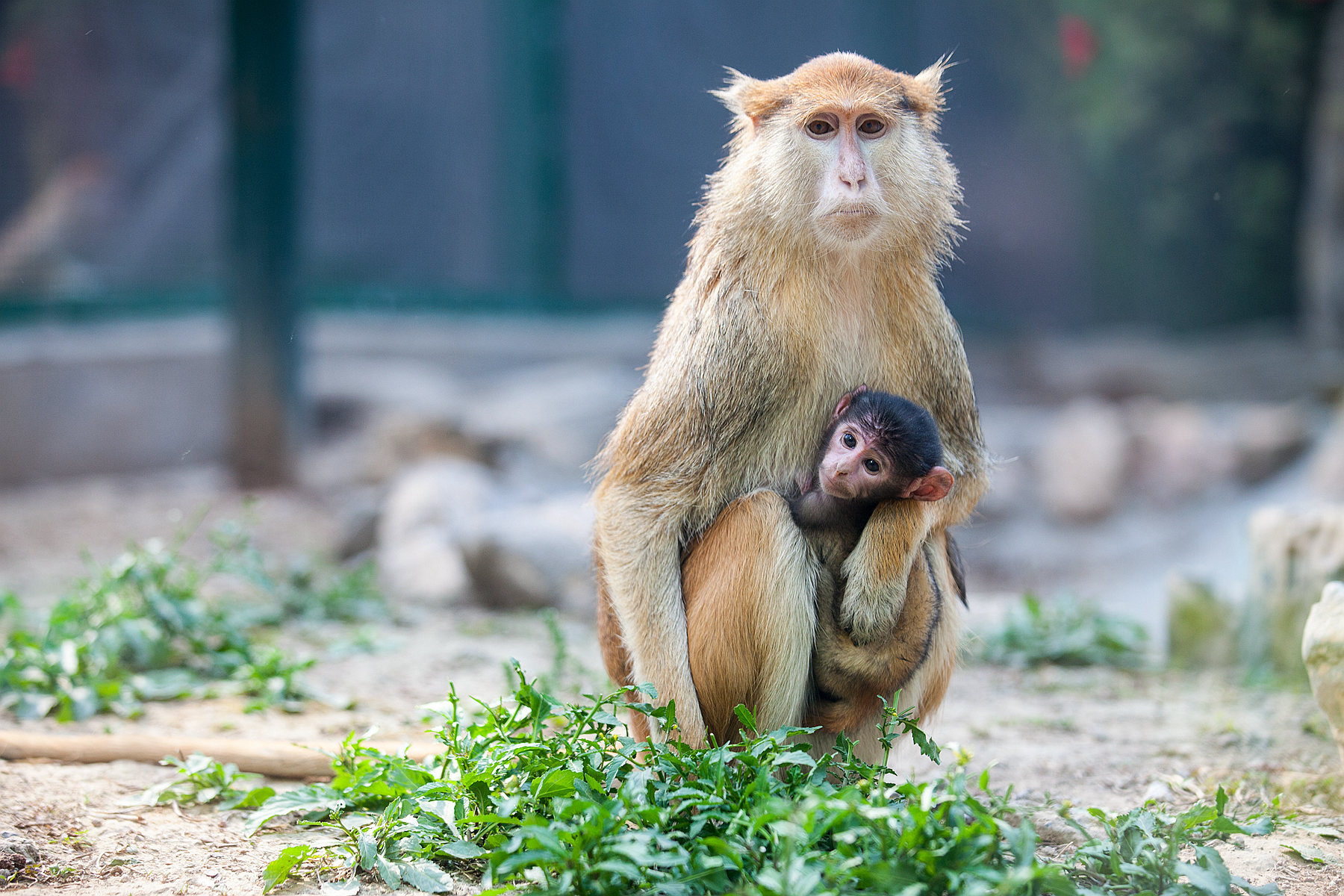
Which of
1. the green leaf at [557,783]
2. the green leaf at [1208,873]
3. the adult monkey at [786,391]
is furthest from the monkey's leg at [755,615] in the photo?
the green leaf at [1208,873]

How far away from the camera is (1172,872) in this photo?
2445 mm

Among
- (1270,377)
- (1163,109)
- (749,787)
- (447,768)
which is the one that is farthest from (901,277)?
(1163,109)

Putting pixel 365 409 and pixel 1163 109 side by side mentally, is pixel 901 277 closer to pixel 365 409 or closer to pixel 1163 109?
pixel 365 409

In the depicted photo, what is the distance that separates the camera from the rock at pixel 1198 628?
4.96 m

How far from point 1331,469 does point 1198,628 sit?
383 cm

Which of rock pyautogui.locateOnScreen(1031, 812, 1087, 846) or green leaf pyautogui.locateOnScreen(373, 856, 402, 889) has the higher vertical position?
green leaf pyautogui.locateOnScreen(373, 856, 402, 889)

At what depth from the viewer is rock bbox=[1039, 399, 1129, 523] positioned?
8.80 m

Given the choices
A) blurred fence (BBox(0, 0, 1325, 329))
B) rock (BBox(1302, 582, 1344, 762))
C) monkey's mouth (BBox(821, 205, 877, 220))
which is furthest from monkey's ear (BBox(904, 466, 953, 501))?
blurred fence (BBox(0, 0, 1325, 329))

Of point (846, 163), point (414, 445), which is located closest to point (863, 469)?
point (846, 163)

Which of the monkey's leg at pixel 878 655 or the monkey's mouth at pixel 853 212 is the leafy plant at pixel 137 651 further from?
the monkey's mouth at pixel 853 212

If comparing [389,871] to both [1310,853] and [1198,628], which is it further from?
[1198,628]

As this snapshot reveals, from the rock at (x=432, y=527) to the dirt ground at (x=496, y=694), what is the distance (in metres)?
0.22

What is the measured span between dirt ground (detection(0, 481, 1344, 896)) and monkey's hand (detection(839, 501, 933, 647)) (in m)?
0.44

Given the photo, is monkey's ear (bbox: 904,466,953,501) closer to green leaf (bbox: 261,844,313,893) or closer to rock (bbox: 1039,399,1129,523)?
green leaf (bbox: 261,844,313,893)
